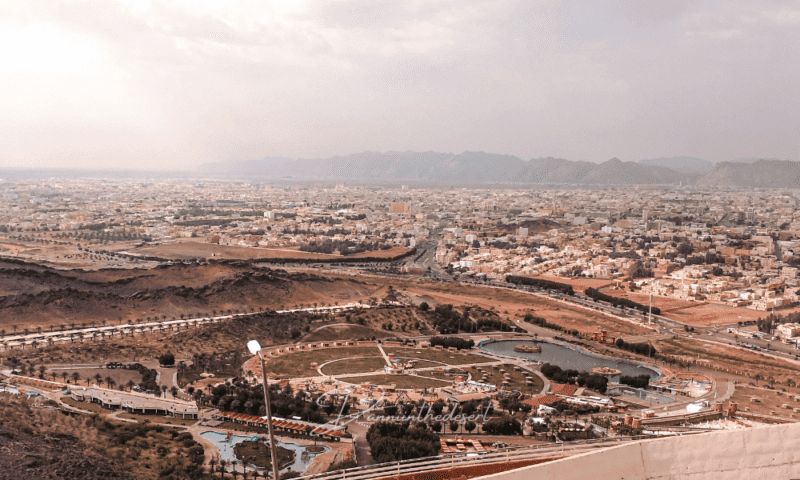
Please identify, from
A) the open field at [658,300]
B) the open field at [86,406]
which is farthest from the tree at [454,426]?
the open field at [658,300]

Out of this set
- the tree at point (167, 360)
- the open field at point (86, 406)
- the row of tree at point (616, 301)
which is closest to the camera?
the open field at point (86, 406)

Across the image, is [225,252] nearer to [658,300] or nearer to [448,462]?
A: [658,300]

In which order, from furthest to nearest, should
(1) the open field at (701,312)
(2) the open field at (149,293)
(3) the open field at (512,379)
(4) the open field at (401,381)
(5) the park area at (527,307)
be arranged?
(1) the open field at (701,312)
(5) the park area at (527,307)
(2) the open field at (149,293)
(3) the open field at (512,379)
(4) the open field at (401,381)

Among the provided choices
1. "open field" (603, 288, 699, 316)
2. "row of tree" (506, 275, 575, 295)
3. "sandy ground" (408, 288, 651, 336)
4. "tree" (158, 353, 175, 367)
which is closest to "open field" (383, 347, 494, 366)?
"tree" (158, 353, 175, 367)

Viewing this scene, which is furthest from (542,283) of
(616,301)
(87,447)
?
(87,447)

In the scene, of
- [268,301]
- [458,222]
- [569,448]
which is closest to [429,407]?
[569,448]

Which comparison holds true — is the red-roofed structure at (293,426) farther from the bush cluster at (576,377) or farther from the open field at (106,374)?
the bush cluster at (576,377)
